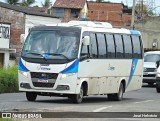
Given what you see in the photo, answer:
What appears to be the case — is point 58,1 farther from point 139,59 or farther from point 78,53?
point 78,53

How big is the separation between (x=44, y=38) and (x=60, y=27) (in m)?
0.73

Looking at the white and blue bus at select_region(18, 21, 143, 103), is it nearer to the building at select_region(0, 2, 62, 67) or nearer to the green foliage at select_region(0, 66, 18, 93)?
the green foliage at select_region(0, 66, 18, 93)

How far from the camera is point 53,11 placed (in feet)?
297

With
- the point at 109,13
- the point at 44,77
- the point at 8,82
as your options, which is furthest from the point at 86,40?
the point at 109,13

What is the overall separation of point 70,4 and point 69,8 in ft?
3.04

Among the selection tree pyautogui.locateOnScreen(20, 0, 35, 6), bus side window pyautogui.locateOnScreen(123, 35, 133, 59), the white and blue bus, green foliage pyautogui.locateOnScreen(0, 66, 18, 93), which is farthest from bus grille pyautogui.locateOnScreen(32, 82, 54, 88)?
tree pyautogui.locateOnScreen(20, 0, 35, 6)

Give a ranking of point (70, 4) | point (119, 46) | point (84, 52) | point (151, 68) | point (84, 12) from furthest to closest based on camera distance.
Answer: point (84, 12)
point (70, 4)
point (151, 68)
point (119, 46)
point (84, 52)

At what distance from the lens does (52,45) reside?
20.4 metres

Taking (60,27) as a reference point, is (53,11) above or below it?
below

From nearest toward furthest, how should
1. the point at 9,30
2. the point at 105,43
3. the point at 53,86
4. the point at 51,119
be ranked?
the point at 51,119 → the point at 53,86 → the point at 105,43 → the point at 9,30

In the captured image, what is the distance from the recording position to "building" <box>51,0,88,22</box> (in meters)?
88.3

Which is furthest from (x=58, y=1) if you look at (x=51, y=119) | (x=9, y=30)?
(x=51, y=119)

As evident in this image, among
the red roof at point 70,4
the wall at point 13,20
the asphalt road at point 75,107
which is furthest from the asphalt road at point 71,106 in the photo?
the red roof at point 70,4

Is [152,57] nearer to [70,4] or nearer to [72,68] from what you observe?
[72,68]
